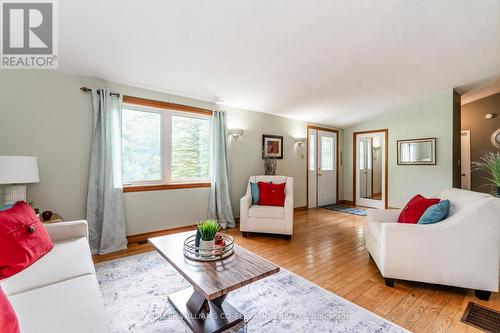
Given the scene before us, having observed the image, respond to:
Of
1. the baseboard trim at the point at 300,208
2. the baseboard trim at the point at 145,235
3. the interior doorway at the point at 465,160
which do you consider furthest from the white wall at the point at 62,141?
the interior doorway at the point at 465,160

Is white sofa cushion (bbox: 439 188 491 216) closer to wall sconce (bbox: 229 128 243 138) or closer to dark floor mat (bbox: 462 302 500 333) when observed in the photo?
dark floor mat (bbox: 462 302 500 333)

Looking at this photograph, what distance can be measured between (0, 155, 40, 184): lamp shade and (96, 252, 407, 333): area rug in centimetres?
113

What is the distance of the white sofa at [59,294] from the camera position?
0.92 metres

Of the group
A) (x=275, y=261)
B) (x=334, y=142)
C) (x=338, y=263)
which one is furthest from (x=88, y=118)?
(x=334, y=142)

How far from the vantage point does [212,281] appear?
129 cm

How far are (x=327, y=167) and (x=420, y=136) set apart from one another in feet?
6.88

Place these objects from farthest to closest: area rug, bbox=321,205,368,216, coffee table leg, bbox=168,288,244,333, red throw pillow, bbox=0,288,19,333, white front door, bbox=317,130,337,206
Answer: white front door, bbox=317,130,337,206
area rug, bbox=321,205,368,216
coffee table leg, bbox=168,288,244,333
red throw pillow, bbox=0,288,19,333

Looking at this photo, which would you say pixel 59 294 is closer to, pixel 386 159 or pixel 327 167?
pixel 327 167

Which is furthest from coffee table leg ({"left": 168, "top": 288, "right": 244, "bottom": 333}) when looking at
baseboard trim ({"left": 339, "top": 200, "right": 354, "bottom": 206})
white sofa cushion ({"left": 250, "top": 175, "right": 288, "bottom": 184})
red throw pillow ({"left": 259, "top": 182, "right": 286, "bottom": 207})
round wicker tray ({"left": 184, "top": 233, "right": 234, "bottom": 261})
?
baseboard trim ({"left": 339, "top": 200, "right": 354, "bottom": 206})

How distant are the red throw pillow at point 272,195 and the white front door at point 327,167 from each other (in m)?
2.42

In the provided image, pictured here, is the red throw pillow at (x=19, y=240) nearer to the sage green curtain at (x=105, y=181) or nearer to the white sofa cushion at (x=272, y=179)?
the sage green curtain at (x=105, y=181)

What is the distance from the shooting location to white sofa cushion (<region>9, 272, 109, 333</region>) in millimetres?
905

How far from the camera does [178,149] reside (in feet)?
11.7

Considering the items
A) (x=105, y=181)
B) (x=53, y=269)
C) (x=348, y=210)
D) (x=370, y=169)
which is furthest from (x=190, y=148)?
(x=370, y=169)
